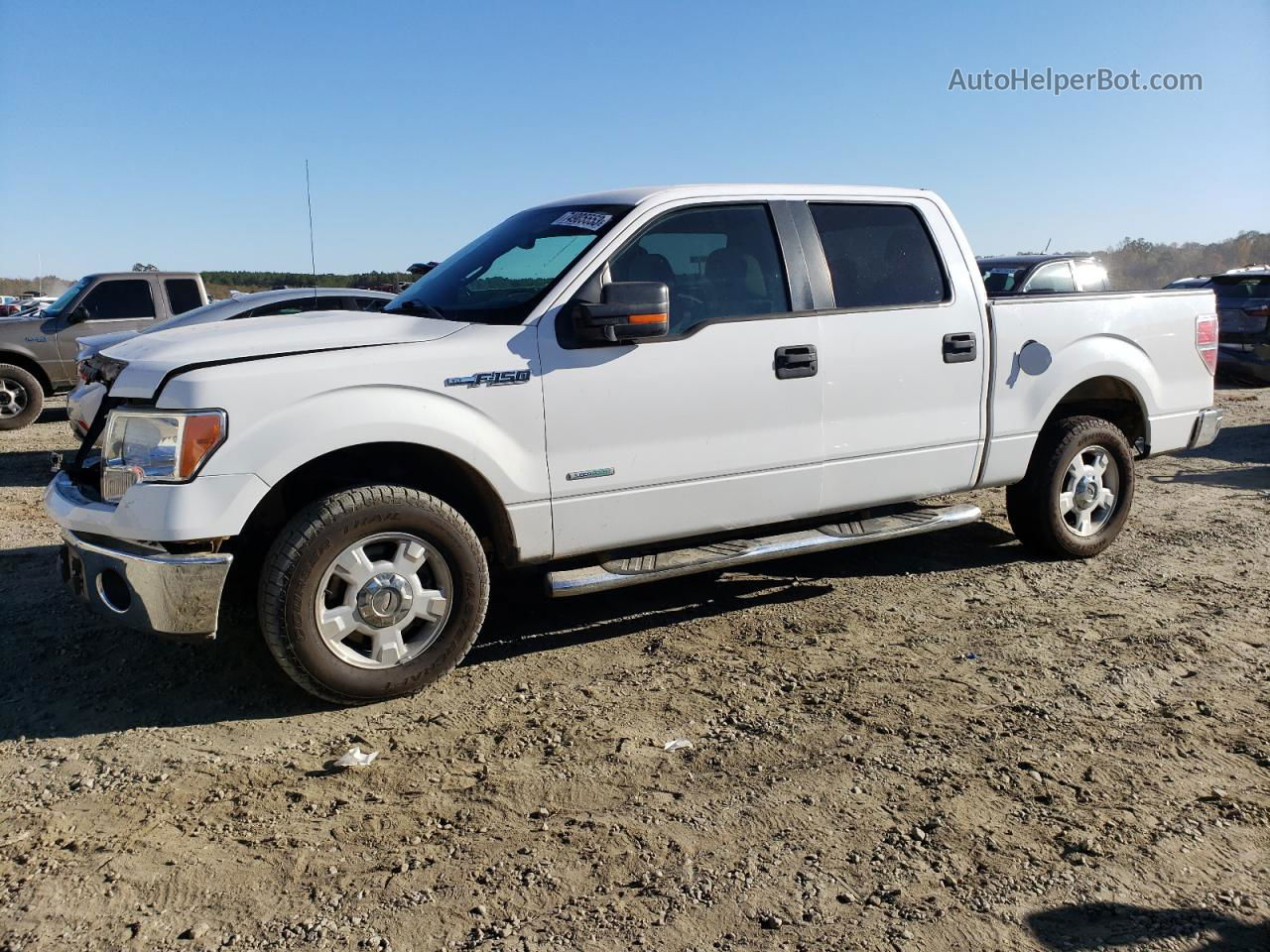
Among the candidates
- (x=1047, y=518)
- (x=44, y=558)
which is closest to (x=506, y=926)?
(x=1047, y=518)

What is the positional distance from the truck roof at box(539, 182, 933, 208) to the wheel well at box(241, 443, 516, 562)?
58.4 inches

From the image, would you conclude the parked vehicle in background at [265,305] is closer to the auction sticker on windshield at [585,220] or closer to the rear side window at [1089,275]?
the auction sticker on windshield at [585,220]

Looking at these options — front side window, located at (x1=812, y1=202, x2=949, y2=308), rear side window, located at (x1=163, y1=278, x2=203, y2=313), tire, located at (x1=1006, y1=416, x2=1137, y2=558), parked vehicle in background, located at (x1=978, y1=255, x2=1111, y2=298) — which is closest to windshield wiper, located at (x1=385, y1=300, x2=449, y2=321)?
front side window, located at (x1=812, y1=202, x2=949, y2=308)

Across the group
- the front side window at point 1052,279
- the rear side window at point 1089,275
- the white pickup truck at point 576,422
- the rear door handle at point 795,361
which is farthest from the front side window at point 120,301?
the rear side window at point 1089,275

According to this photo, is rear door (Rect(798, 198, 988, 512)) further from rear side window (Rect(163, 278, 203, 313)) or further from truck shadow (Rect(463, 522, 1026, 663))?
rear side window (Rect(163, 278, 203, 313))

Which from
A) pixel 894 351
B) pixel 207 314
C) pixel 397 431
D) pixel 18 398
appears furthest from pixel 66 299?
pixel 894 351

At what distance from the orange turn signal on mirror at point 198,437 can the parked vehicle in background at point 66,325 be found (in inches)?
394

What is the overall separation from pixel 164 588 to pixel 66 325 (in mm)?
10564

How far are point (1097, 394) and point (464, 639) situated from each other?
4004 millimetres

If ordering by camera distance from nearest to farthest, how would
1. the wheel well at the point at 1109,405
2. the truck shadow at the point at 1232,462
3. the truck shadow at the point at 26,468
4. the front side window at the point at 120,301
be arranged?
the wheel well at the point at 1109,405 < the truck shadow at the point at 1232,462 < the truck shadow at the point at 26,468 < the front side window at the point at 120,301

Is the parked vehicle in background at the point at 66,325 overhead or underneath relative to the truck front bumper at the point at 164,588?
overhead

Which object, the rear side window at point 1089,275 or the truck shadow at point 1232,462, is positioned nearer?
the truck shadow at point 1232,462

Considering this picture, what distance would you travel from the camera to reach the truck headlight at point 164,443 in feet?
12.0

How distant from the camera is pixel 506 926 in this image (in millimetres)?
2648
